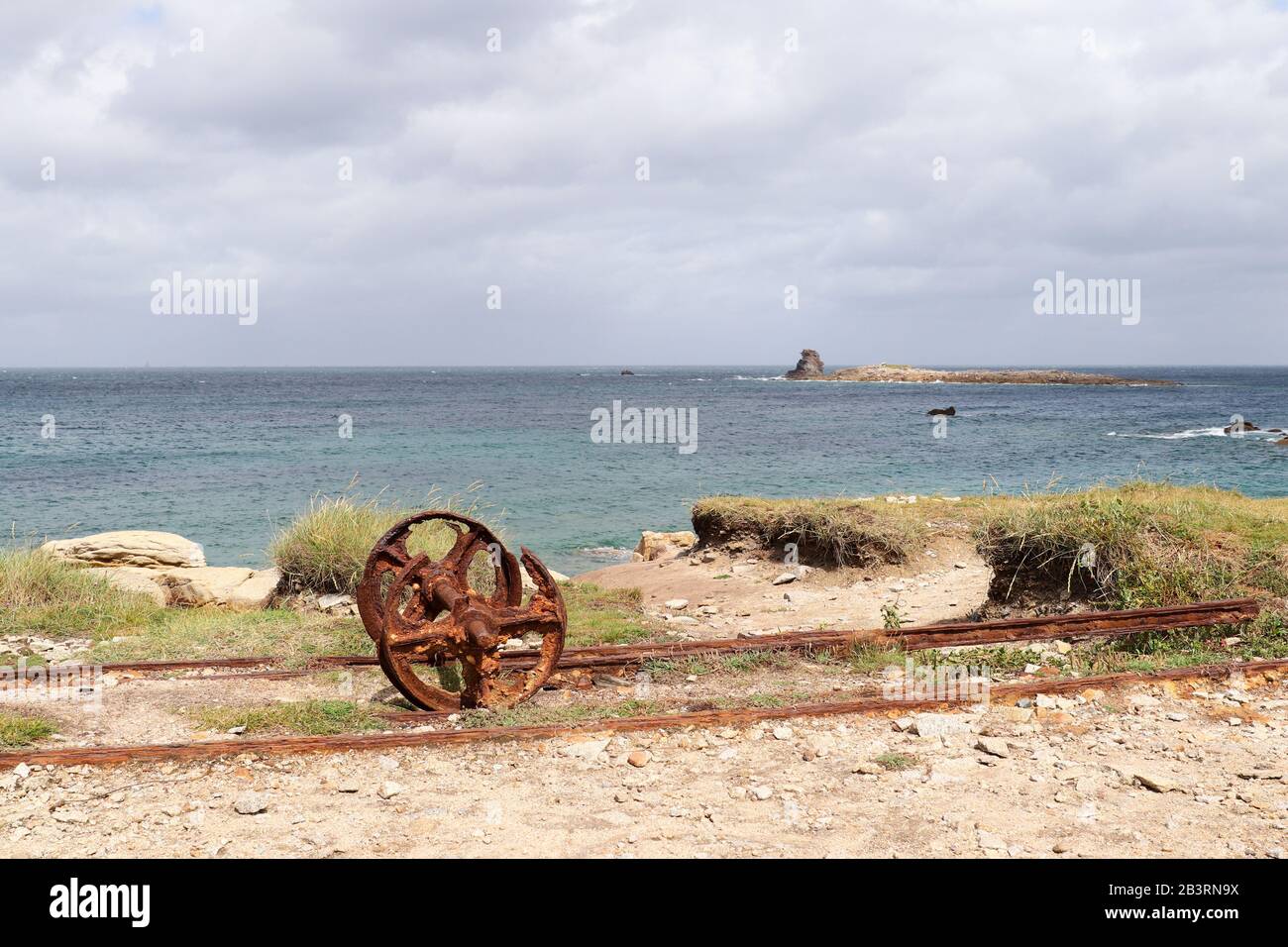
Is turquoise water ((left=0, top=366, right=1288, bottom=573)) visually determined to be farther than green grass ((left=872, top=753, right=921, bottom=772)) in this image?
Yes

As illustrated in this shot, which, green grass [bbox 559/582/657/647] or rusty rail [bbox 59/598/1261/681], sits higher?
rusty rail [bbox 59/598/1261/681]

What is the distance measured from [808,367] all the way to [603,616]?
136 meters

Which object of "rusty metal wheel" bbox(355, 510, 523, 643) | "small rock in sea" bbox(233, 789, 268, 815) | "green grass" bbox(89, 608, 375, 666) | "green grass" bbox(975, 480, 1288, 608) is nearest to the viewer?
"small rock in sea" bbox(233, 789, 268, 815)

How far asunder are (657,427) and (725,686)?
49.1 meters

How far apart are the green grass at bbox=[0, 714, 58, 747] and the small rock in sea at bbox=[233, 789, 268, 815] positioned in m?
1.97

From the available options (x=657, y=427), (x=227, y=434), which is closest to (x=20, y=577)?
(x=227, y=434)

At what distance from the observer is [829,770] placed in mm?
5105

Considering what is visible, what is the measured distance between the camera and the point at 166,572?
13258mm

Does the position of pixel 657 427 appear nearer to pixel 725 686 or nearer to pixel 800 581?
pixel 800 581

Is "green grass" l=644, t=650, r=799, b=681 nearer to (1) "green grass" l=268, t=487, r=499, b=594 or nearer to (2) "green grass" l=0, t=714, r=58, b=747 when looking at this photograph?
(1) "green grass" l=268, t=487, r=499, b=594

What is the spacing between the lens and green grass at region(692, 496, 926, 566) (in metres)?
11.7

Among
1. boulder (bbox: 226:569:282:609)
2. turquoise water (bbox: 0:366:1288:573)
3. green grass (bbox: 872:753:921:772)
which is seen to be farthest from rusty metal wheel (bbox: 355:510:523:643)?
turquoise water (bbox: 0:366:1288:573)

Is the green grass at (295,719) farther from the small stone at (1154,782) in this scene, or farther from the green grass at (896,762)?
the small stone at (1154,782)

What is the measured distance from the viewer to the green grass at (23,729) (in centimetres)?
557
